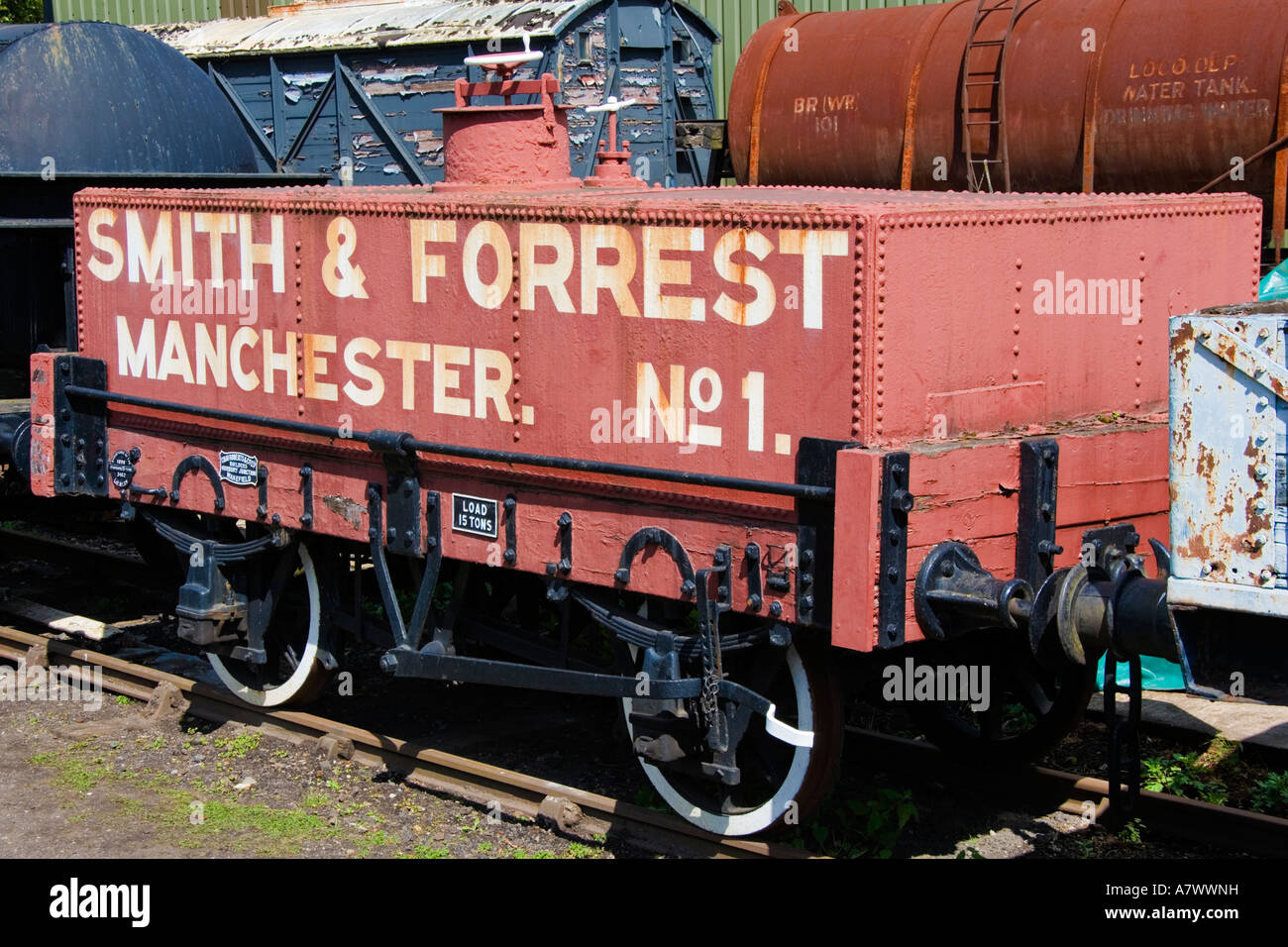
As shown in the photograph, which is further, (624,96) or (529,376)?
(624,96)

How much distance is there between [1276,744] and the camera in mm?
7184

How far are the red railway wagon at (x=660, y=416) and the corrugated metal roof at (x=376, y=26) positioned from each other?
7652mm

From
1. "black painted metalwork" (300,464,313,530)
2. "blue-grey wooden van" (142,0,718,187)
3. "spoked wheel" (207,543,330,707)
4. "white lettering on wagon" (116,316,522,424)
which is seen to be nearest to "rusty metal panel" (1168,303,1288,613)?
"white lettering on wagon" (116,316,522,424)

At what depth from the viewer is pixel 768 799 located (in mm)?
6270

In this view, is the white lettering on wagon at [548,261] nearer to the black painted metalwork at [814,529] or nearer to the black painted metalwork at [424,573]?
the black painted metalwork at [814,529]

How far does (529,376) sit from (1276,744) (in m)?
3.84

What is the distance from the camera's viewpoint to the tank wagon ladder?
35.1 feet

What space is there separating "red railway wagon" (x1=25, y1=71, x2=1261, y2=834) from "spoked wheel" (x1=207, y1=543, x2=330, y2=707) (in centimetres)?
3

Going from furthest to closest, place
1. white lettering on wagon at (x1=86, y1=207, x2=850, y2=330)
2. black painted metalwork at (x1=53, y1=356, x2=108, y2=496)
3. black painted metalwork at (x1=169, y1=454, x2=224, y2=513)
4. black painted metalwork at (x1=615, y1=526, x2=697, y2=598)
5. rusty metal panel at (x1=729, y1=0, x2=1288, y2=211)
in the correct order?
rusty metal panel at (x1=729, y1=0, x2=1288, y2=211) → black painted metalwork at (x1=53, y1=356, x2=108, y2=496) → black painted metalwork at (x1=169, y1=454, x2=224, y2=513) → black painted metalwork at (x1=615, y1=526, x2=697, y2=598) → white lettering on wagon at (x1=86, y1=207, x2=850, y2=330)

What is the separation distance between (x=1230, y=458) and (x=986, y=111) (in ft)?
23.0

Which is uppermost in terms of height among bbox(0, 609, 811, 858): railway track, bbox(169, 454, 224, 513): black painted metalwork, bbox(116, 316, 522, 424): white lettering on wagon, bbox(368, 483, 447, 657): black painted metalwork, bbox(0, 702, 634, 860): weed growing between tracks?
bbox(116, 316, 522, 424): white lettering on wagon

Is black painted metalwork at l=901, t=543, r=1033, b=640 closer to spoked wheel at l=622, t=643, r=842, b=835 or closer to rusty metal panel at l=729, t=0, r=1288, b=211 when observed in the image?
spoked wheel at l=622, t=643, r=842, b=835
